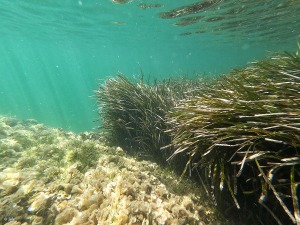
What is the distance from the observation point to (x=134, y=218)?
2.74 m

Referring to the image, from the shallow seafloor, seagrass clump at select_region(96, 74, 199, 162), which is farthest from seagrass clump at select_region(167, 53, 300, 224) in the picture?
seagrass clump at select_region(96, 74, 199, 162)

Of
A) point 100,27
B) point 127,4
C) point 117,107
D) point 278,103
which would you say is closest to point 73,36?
point 100,27

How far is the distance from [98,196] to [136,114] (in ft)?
10.9

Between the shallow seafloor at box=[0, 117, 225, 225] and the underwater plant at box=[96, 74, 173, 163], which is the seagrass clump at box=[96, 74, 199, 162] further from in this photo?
the shallow seafloor at box=[0, 117, 225, 225]

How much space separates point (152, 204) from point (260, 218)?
134 cm

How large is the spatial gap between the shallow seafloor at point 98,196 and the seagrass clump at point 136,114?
103cm

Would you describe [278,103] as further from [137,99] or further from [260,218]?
[137,99]

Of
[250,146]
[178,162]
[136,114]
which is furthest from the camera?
[136,114]

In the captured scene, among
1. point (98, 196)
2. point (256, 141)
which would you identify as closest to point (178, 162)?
point (98, 196)

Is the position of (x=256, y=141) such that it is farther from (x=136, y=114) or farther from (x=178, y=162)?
(x=136, y=114)

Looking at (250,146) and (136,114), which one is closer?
(250,146)

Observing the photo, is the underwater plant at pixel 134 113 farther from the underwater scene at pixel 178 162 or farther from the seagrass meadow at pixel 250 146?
the seagrass meadow at pixel 250 146

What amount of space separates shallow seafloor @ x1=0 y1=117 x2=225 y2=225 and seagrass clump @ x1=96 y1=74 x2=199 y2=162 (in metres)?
1.03

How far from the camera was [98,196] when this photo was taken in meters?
3.25
